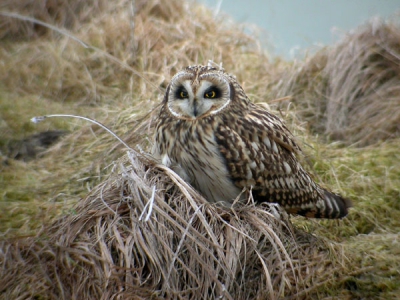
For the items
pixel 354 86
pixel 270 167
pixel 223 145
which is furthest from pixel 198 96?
pixel 354 86

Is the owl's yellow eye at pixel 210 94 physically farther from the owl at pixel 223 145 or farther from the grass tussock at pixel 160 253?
the grass tussock at pixel 160 253

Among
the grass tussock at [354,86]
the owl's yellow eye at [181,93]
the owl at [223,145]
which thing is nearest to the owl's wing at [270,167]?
the owl at [223,145]

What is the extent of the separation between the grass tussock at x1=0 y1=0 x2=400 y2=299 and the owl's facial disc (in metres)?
0.39

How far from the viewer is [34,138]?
538cm

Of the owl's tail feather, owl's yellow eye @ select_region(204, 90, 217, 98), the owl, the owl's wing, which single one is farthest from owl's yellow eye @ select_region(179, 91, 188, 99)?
the owl's tail feather

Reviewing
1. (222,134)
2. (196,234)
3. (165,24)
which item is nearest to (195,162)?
(222,134)

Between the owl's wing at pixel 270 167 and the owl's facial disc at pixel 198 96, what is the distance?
15cm

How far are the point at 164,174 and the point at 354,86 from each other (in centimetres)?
333

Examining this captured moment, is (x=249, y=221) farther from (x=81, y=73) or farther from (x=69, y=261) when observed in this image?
(x=81, y=73)

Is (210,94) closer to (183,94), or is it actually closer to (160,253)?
(183,94)

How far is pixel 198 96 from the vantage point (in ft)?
10.8

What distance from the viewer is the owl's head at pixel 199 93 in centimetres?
329

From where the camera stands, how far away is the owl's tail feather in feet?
12.0

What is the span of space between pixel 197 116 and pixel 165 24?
3.77 meters
